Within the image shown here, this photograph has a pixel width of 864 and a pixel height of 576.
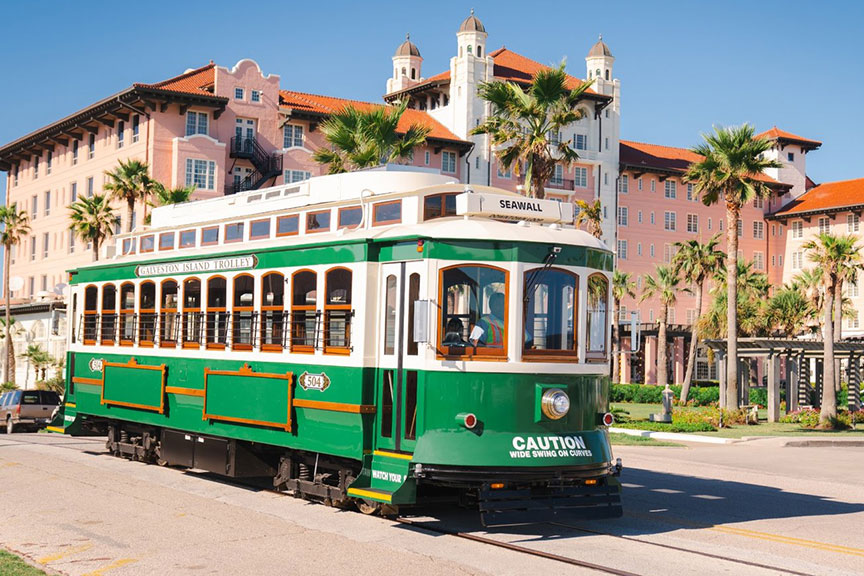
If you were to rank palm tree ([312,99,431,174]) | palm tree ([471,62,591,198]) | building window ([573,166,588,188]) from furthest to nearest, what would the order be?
building window ([573,166,588,188]) → palm tree ([312,99,431,174]) → palm tree ([471,62,591,198])

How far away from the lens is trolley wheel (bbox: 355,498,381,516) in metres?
13.6

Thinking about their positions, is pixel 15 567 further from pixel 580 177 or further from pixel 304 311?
pixel 580 177

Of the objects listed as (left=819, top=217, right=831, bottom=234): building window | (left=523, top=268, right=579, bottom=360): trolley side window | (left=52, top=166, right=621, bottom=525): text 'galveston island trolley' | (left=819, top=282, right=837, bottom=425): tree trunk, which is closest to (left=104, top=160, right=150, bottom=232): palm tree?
(left=819, top=282, right=837, bottom=425): tree trunk

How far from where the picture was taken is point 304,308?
14.6 metres

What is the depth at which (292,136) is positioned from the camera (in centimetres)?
6731

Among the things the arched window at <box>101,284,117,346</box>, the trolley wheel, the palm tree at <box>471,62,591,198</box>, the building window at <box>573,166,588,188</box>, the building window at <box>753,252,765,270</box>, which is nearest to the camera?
the trolley wheel

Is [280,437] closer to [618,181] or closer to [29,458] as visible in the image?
[29,458]

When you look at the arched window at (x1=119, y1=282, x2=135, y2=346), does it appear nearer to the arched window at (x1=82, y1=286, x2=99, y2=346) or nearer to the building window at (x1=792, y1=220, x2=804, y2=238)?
the arched window at (x1=82, y1=286, x2=99, y2=346)

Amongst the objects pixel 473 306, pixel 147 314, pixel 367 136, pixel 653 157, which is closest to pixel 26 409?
pixel 367 136

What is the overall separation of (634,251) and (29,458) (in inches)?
2783

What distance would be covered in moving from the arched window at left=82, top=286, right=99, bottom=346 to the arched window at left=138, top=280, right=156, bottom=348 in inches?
78.7

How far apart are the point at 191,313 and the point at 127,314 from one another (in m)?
2.75

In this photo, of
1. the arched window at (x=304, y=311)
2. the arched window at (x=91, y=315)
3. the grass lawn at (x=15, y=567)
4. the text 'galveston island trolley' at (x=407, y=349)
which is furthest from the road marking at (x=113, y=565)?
the arched window at (x=91, y=315)

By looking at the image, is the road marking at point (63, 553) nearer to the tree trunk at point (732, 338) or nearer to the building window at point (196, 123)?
the tree trunk at point (732, 338)
